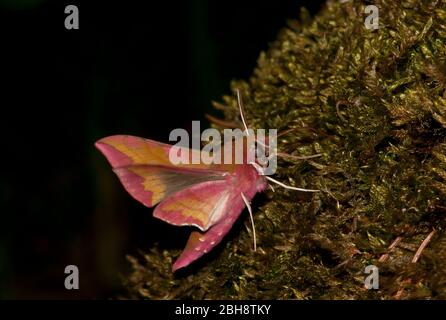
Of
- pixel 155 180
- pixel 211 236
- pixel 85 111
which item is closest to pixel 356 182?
pixel 211 236

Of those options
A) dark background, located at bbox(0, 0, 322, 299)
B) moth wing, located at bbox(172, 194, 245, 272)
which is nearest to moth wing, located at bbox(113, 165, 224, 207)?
moth wing, located at bbox(172, 194, 245, 272)

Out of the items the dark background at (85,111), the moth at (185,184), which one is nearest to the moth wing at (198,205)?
the moth at (185,184)

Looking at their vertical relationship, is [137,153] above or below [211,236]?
above

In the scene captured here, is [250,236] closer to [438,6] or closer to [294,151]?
[294,151]

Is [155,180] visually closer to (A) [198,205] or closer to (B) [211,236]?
(A) [198,205]

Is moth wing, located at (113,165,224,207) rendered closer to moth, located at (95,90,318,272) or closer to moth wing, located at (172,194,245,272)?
moth, located at (95,90,318,272)

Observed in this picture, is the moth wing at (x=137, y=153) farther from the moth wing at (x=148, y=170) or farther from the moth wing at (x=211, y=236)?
the moth wing at (x=211, y=236)
